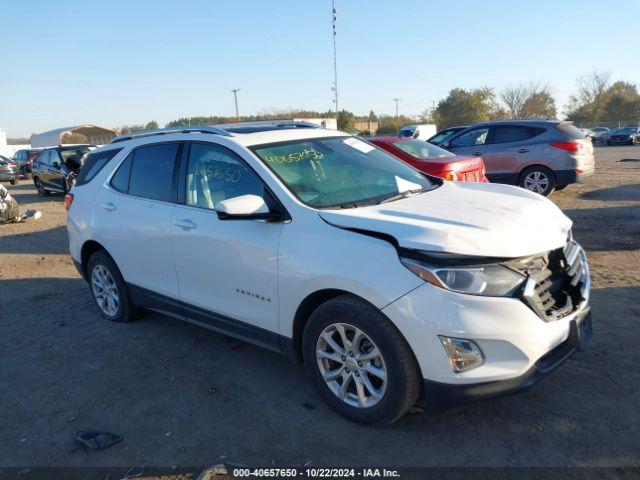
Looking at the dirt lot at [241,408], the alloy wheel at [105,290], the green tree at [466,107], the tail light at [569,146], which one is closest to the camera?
the dirt lot at [241,408]

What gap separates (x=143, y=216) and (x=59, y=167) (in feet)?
45.4

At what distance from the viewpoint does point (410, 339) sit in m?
2.78

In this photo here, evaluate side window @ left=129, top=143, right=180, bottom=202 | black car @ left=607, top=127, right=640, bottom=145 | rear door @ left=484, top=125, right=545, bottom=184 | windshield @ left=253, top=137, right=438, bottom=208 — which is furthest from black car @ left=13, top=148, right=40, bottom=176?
black car @ left=607, top=127, right=640, bottom=145

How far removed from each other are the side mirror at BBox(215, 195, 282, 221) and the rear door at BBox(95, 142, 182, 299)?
104cm

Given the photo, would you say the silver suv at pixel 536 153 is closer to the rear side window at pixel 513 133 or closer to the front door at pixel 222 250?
the rear side window at pixel 513 133

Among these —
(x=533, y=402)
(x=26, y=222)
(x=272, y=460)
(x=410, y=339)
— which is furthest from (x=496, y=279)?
(x=26, y=222)

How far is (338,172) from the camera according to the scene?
12.9 ft

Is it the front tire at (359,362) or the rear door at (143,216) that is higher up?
the rear door at (143,216)

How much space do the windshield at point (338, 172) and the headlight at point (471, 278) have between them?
91cm

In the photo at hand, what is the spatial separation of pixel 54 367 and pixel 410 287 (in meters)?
3.22

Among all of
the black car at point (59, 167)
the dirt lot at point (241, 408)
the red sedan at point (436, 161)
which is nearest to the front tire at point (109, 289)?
the dirt lot at point (241, 408)

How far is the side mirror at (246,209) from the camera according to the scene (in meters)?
3.28

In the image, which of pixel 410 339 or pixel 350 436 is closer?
pixel 410 339

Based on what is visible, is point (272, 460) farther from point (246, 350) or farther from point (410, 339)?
point (246, 350)
